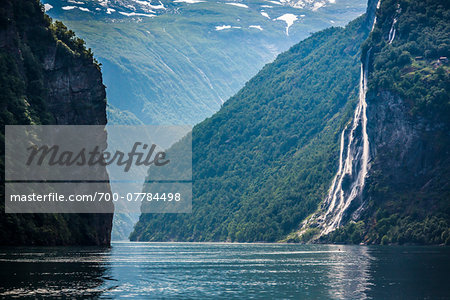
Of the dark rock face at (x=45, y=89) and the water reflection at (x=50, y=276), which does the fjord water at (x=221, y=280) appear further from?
the dark rock face at (x=45, y=89)

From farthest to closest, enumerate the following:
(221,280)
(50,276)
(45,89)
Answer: (45,89) → (221,280) → (50,276)

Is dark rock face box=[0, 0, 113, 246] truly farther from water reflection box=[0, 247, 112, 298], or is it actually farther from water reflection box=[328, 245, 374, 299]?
water reflection box=[328, 245, 374, 299]

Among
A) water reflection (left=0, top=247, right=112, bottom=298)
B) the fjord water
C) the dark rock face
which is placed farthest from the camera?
the dark rock face

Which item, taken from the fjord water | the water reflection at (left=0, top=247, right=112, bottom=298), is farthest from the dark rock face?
the fjord water

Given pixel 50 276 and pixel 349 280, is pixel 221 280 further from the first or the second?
pixel 50 276

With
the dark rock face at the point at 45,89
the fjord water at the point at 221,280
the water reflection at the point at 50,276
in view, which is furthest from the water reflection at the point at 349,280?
the dark rock face at the point at 45,89

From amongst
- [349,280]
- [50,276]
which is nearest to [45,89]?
[50,276]

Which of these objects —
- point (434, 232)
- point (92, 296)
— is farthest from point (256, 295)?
point (434, 232)

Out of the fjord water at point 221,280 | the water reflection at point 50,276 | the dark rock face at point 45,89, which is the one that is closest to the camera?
the water reflection at point 50,276

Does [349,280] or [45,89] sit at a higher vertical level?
[45,89]
